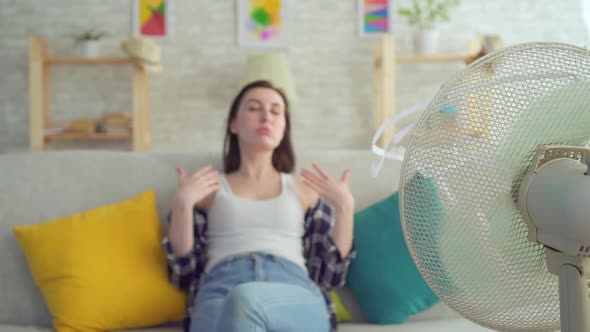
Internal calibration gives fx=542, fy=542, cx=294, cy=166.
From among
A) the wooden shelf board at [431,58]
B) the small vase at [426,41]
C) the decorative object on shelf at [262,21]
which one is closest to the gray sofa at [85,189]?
the wooden shelf board at [431,58]

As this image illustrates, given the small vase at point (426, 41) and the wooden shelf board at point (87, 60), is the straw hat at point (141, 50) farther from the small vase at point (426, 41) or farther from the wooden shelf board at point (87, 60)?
the small vase at point (426, 41)

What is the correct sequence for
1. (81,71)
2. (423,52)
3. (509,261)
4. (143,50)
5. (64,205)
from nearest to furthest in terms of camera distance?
(509,261)
(64,205)
(143,50)
(423,52)
(81,71)

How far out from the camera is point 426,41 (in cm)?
354

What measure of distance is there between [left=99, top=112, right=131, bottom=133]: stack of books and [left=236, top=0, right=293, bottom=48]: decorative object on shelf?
0.95 m

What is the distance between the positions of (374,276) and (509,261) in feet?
3.07

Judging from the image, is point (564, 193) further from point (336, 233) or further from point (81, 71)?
point (81, 71)

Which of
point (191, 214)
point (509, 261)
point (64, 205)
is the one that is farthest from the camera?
point (64, 205)

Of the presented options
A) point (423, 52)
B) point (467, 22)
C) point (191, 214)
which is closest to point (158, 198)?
point (191, 214)

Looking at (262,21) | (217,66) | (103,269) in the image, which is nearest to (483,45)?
(262,21)

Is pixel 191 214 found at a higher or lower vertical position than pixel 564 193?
lower

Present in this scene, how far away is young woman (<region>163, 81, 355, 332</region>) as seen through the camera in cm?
141

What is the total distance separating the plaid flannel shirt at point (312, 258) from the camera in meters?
1.56

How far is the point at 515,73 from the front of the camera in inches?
27.2

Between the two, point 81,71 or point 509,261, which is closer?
point 509,261
